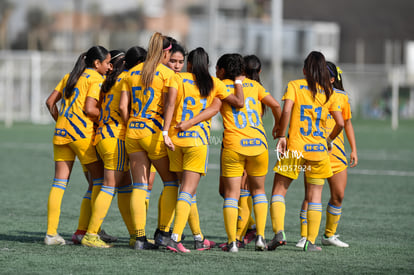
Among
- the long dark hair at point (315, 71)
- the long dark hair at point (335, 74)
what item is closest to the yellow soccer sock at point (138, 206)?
the long dark hair at point (315, 71)

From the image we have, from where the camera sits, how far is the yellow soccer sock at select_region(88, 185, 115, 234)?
6695 millimetres

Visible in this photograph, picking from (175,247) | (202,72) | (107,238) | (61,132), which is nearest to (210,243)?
(175,247)

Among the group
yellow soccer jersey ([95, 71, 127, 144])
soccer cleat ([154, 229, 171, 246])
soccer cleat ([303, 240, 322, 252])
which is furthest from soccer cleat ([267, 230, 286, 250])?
yellow soccer jersey ([95, 71, 127, 144])

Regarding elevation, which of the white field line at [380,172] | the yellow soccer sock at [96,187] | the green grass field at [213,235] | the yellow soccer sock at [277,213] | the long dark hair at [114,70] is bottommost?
the white field line at [380,172]

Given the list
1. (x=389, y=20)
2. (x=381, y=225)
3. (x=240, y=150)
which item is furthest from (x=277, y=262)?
(x=389, y=20)

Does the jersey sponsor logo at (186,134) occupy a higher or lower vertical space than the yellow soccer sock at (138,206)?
higher

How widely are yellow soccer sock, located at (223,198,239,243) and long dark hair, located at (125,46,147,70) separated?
1.59 m

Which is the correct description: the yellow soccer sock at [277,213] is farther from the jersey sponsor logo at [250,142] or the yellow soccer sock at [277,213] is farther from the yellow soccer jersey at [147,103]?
the yellow soccer jersey at [147,103]

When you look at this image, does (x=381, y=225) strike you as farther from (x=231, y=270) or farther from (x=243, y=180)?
(x=231, y=270)

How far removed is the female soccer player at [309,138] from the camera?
6727mm

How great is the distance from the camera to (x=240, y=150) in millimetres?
6574

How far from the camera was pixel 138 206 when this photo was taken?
661 cm

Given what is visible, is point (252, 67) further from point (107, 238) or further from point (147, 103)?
point (107, 238)

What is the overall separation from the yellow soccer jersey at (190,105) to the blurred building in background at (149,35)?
25.8m
